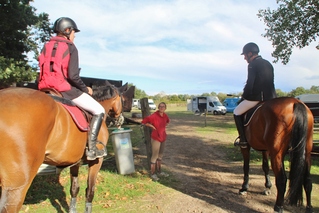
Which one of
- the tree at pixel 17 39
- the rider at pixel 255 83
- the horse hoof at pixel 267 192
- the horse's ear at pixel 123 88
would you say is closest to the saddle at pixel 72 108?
the horse's ear at pixel 123 88

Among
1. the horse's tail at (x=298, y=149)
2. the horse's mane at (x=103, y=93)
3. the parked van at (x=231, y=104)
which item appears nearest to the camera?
the horse's tail at (x=298, y=149)

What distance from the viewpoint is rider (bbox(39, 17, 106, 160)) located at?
3.17 meters

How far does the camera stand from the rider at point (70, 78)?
3174mm

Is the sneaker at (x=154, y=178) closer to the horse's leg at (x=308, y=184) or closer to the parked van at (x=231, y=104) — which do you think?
the horse's leg at (x=308, y=184)

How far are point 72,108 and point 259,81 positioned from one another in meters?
3.77

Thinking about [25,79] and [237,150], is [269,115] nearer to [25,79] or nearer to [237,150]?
A: [237,150]

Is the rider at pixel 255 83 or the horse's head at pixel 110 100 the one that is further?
the rider at pixel 255 83

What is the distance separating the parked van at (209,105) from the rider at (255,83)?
2918 centimetres

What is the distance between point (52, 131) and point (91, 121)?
859 mm

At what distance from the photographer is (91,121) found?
3.61 meters

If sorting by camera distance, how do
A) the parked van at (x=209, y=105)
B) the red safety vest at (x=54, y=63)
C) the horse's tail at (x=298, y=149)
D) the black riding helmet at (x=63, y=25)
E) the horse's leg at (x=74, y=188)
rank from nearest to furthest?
the red safety vest at (x=54, y=63)
the black riding helmet at (x=63, y=25)
the horse's tail at (x=298, y=149)
the horse's leg at (x=74, y=188)
the parked van at (x=209, y=105)

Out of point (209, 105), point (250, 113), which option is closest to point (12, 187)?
point (250, 113)

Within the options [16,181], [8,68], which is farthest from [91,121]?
[8,68]

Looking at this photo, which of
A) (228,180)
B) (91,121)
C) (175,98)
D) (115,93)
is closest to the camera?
(91,121)
